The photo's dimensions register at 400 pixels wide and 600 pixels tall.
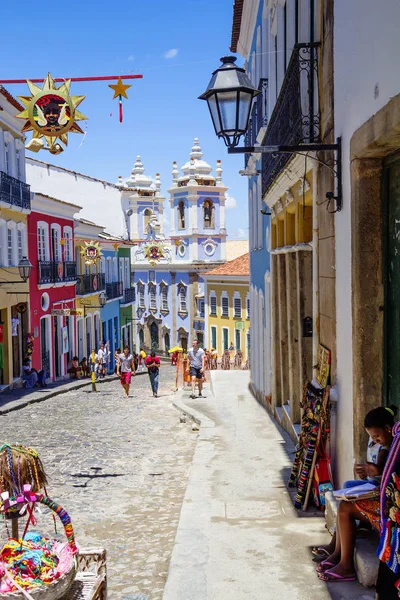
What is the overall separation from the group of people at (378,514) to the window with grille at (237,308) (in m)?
41.6

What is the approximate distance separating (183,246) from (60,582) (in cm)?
5540

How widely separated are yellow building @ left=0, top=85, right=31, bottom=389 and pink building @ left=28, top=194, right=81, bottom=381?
1.01 meters

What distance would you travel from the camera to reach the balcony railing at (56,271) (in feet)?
82.4

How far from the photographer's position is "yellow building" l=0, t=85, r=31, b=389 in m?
20.5

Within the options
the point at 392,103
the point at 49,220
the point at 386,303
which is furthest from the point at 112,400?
the point at 392,103

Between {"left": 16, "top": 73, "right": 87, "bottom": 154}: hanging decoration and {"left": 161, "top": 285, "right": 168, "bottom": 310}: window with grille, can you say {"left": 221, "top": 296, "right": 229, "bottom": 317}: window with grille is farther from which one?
{"left": 16, "top": 73, "right": 87, "bottom": 154}: hanging decoration

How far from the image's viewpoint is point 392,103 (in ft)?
13.2

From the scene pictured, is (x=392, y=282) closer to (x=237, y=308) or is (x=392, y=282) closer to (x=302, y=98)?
(x=302, y=98)

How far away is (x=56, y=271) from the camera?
26.3m

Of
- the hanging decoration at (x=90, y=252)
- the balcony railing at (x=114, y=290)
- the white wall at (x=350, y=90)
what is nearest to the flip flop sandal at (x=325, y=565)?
the white wall at (x=350, y=90)

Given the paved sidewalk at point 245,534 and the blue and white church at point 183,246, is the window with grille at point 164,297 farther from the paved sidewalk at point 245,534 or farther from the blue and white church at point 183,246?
the paved sidewalk at point 245,534

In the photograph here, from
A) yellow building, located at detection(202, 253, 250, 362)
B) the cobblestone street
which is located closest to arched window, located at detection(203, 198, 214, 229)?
yellow building, located at detection(202, 253, 250, 362)

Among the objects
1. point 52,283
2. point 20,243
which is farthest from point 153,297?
point 20,243

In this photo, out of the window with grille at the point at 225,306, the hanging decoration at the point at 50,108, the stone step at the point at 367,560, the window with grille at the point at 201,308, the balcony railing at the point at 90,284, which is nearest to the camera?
the stone step at the point at 367,560
